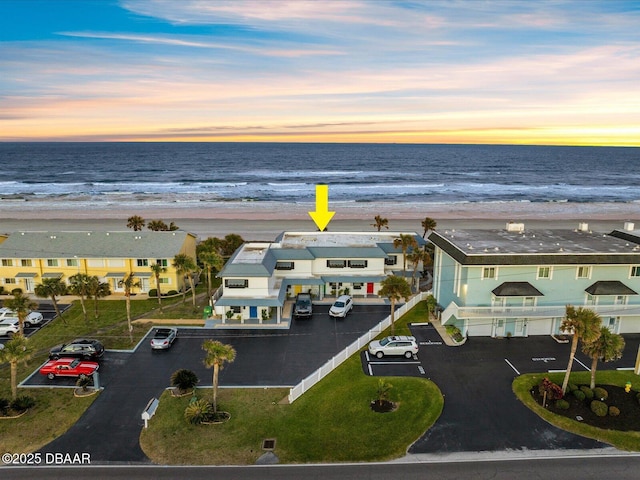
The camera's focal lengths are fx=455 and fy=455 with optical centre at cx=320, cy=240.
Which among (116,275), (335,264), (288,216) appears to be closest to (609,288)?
(335,264)

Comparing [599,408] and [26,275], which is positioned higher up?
[26,275]

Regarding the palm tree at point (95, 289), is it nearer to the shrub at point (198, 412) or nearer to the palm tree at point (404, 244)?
the shrub at point (198, 412)

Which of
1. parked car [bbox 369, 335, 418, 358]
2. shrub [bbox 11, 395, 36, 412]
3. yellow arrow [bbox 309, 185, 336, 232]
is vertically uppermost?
yellow arrow [bbox 309, 185, 336, 232]

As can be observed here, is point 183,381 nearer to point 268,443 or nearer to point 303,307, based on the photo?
point 268,443

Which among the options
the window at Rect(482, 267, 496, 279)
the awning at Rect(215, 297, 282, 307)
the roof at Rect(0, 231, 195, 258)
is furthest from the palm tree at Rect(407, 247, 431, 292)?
the roof at Rect(0, 231, 195, 258)

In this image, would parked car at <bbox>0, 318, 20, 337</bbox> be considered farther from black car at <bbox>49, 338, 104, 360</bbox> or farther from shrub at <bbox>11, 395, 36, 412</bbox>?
shrub at <bbox>11, 395, 36, 412</bbox>

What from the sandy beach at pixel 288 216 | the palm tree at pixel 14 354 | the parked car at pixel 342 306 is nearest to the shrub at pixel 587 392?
the parked car at pixel 342 306

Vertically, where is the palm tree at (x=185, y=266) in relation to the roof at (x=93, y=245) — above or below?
below
